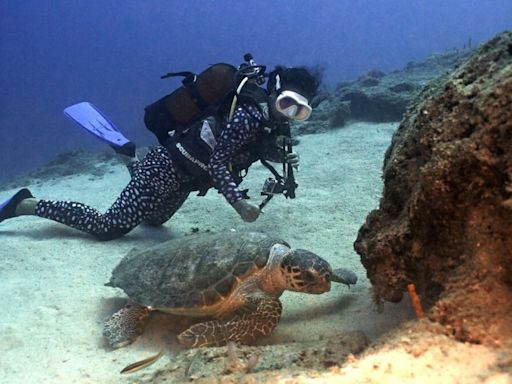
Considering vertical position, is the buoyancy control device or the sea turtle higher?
the buoyancy control device

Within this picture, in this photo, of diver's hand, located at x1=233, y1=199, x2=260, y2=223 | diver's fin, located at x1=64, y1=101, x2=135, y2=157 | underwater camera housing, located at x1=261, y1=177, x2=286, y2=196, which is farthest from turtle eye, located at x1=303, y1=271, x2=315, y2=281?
diver's fin, located at x1=64, y1=101, x2=135, y2=157

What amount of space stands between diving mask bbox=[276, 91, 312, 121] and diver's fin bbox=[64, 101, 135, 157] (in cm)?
330

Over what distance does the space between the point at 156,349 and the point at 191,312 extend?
1.53 ft

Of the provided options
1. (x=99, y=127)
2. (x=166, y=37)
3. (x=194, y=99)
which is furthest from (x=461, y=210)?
(x=166, y=37)

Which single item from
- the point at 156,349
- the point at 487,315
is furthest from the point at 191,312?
the point at 487,315

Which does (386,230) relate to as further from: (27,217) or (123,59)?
(123,59)

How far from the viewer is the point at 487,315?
1888mm

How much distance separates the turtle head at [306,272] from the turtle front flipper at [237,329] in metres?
0.26

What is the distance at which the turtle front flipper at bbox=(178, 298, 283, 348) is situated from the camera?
315cm

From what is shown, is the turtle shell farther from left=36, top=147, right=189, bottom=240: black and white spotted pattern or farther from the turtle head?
left=36, top=147, right=189, bottom=240: black and white spotted pattern

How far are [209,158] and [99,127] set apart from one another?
3350 millimetres

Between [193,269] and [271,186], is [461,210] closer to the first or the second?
[193,269]

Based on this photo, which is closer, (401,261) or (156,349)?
(401,261)

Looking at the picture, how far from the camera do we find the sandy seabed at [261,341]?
184 centimetres
